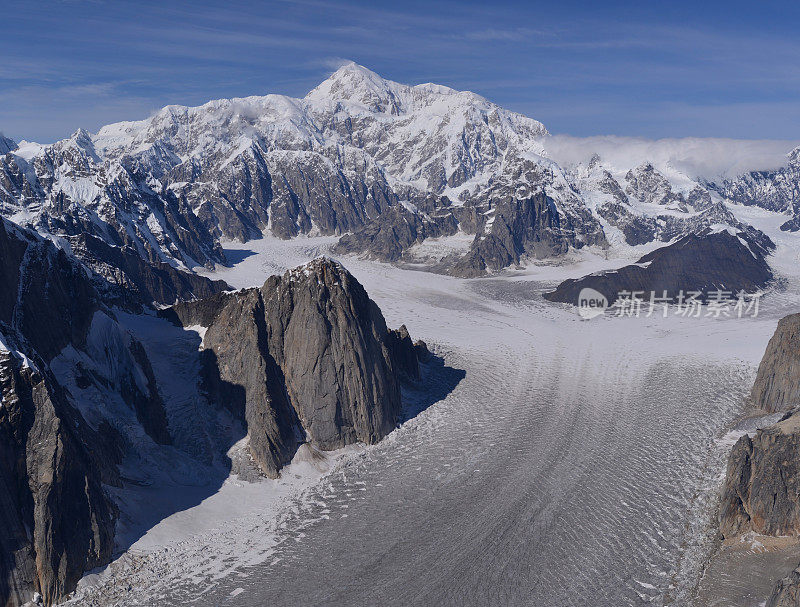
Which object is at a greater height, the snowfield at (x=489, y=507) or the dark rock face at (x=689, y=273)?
the dark rock face at (x=689, y=273)

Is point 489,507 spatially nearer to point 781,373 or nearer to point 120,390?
point 120,390

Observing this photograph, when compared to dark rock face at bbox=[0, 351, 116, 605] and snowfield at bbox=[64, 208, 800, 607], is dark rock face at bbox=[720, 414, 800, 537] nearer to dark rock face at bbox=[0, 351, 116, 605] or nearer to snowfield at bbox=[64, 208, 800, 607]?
A: snowfield at bbox=[64, 208, 800, 607]

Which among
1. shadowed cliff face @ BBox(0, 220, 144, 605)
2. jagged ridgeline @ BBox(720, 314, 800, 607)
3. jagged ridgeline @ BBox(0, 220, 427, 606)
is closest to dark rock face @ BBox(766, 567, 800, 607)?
jagged ridgeline @ BBox(720, 314, 800, 607)

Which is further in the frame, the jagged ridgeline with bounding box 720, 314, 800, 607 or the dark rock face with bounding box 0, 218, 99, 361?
the dark rock face with bounding box 0, 218, 99, 361

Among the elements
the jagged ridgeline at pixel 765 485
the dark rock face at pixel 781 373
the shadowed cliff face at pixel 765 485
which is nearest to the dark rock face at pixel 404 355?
the jagged ridgeline at pixel 765 485

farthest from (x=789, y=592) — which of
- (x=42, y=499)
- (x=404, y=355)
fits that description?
(x=404, y=355)

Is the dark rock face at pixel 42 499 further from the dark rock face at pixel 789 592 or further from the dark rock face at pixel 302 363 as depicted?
the dark rock face at pixel 789 592

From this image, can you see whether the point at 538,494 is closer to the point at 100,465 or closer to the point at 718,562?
the point at 718,562
